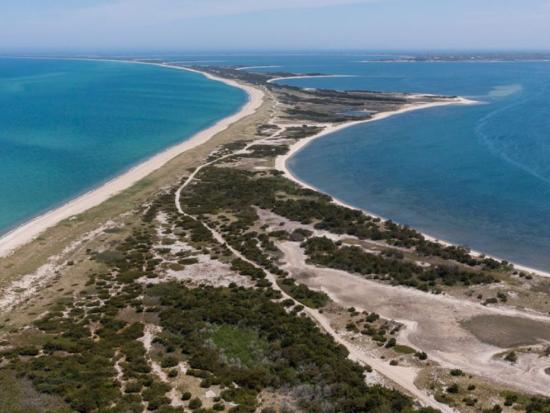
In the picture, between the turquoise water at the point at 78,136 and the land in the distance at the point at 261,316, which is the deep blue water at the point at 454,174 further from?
the turquoise water at the point at 78,136

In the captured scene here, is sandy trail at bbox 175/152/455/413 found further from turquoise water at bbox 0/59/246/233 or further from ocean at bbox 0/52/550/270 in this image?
turquoise water at bbox 0/59/246/233

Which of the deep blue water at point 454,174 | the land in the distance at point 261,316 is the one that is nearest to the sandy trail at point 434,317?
the land in the distance at point 261,316

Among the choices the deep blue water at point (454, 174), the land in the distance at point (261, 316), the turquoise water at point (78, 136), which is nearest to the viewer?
the land in the distance at point (261, 316)

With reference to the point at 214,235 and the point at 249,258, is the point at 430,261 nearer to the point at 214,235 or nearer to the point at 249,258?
the point at 249,258

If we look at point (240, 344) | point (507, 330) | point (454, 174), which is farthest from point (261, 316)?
point (454, 174)

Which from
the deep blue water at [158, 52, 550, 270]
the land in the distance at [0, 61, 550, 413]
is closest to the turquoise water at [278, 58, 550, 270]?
the deep blue water at [158, 52, 550, 270]

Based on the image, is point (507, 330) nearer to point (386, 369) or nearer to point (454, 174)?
Answer: point (386, 369)

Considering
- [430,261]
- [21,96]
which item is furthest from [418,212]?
[21,96]
